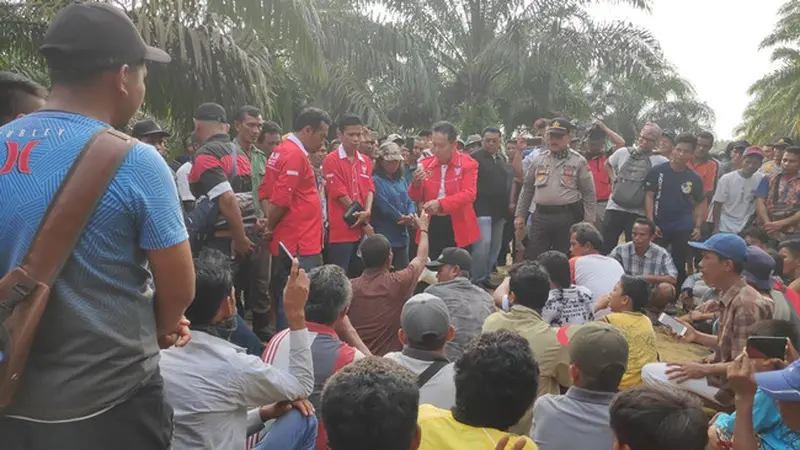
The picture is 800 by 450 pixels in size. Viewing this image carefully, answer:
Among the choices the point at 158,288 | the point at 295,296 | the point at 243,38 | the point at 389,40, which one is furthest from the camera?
the point at 389,40

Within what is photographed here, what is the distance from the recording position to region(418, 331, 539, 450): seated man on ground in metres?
2.34

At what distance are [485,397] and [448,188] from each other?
201 inches

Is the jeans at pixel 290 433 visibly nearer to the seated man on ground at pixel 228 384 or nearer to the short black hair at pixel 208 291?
the seated man on ground at pixel 228 384

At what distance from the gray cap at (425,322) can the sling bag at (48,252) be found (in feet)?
5.76

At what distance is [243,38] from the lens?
8477 mm

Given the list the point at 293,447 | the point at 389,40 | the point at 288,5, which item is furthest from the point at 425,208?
the point at 389,40

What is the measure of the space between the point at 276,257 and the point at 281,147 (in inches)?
33.7

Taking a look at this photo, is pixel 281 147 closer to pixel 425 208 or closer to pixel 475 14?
pixel 425 208

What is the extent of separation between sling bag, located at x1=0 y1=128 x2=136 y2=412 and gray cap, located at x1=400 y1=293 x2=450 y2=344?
176 cm

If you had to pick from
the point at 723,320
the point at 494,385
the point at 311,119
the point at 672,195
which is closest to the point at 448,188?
the point at 311,119

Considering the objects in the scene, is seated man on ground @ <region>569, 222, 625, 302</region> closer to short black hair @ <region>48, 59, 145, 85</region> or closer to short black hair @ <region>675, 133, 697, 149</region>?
short black hair @ <region>675, 133, 697, 149</region>

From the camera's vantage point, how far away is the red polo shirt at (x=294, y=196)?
211 inches

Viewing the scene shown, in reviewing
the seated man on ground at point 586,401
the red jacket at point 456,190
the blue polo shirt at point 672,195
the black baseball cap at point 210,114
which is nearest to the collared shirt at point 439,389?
the seated man on ground at point 586,401

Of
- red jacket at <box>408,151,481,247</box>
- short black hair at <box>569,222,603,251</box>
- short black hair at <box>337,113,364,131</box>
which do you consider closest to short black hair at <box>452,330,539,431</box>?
short black hair at <box>569,222,603,251</box>
